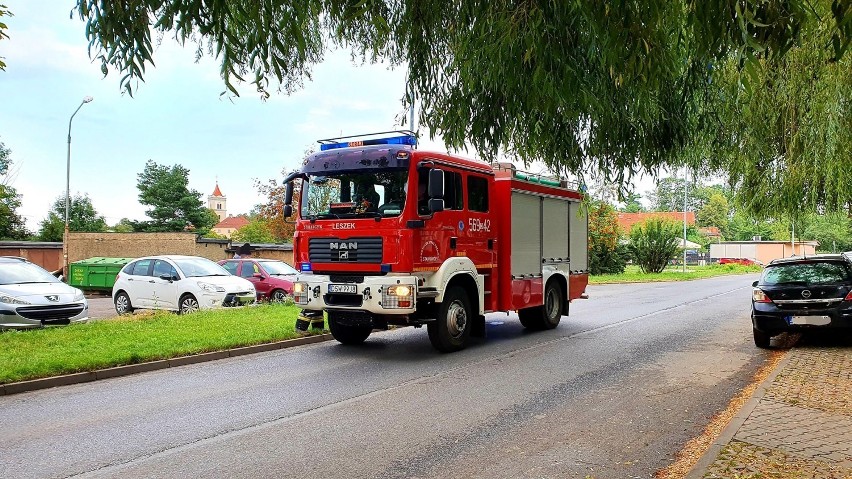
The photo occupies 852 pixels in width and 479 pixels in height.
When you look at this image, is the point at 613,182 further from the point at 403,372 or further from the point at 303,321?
the point at 303,321

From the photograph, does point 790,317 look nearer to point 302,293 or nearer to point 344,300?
point 344,300

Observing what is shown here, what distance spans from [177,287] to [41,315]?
13.4 ft

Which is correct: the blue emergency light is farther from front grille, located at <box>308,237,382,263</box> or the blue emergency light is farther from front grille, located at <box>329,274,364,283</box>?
front grille, located at <box>329,274,364,283</box>

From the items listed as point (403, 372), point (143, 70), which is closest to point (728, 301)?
point (403, 372)

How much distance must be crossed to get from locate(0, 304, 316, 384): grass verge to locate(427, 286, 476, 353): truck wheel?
2931mm

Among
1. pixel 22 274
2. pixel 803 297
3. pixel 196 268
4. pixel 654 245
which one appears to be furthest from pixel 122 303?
pixel 654 245

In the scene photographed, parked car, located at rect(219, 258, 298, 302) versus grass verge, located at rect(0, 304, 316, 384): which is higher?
parked car, located at rect(219, 258, 298, 302)

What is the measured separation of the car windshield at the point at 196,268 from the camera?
16.2m

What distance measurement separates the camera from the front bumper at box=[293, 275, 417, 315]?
31.4ft

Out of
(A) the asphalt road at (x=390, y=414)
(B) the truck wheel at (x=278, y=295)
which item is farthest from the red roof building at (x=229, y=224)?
(A) the asphalt road at (x=390, y=414)

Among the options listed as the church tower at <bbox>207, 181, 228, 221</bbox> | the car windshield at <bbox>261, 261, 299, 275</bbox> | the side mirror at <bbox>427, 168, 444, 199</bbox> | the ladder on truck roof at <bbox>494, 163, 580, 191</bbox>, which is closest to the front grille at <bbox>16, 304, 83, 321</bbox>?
the car windshield at <bbox>261, 261, 299, 275</bbox>

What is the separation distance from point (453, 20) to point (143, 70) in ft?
9.88

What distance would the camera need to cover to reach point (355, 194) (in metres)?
10.2

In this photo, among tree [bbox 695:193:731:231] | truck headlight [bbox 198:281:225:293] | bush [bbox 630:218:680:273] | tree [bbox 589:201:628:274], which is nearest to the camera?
truck headlight [bbox 198:281:225:293]
